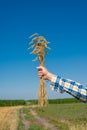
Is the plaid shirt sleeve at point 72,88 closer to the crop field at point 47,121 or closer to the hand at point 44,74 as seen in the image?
the hand at point 44,74

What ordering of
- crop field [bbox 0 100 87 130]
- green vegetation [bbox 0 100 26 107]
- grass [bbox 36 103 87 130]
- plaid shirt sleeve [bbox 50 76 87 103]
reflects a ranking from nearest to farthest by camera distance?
plaid shirt sleeve [bbox 50 76 87 103] → grass [bbox 36 103 87 130] → crop field [bbox 0 100 87 130] → green vegetation [bbox 0 100 26 107]

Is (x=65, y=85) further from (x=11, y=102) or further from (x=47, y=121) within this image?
(x=11, y=102)

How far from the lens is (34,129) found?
A: 1556 cm

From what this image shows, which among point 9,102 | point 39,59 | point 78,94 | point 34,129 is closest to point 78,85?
point 78,94

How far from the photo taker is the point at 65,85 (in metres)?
4.81

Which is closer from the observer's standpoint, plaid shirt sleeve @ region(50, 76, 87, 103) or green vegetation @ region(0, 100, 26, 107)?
plaid shirt sleeve @ region(50, 76, 87, 103)

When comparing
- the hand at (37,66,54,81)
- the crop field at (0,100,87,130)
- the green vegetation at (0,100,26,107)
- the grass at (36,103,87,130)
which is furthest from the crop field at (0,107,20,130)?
the green vegetation at (0,100,26,107)

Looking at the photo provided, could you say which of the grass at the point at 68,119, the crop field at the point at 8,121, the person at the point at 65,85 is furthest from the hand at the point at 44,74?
the crop field at the point at 8,121

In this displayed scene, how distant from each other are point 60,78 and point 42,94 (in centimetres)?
3644

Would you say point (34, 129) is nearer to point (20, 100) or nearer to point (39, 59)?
point (39, 59)

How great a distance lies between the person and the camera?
4.80m

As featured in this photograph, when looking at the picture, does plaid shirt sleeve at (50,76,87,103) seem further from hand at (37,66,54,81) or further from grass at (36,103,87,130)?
grass at (36,103,87,130)

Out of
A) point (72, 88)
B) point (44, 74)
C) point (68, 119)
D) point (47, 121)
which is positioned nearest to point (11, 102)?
point (47, 121)

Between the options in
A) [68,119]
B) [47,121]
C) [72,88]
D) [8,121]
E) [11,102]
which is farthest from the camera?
[11,102]
